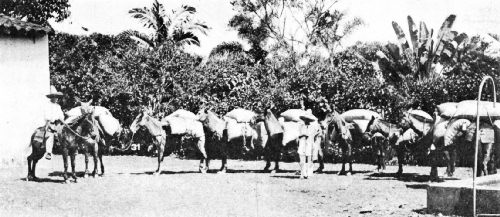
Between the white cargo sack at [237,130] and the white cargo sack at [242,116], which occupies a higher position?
the white cargo sack at [242,116]

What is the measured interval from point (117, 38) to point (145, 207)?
72.7 feet

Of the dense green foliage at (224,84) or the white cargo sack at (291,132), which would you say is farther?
the dense green foliage at (224,84)

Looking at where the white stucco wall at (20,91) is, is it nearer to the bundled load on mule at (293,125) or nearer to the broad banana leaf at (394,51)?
the bundled load on mule at (293,125)

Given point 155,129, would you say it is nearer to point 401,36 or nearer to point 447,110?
point 447,110

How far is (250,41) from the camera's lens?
34656 mm

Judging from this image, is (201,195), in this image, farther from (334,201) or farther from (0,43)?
(0,43)

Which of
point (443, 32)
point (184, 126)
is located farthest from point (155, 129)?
point (443, 32)

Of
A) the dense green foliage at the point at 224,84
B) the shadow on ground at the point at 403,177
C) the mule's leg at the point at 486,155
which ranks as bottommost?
the shadow on ground at the point at 403,177

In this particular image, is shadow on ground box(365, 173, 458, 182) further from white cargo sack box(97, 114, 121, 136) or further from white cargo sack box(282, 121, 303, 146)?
white cargo sack box(97, 114, 121, 136)

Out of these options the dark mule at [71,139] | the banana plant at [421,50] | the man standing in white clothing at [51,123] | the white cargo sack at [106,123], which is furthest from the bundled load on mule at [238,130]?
the banana plant at [421,50]

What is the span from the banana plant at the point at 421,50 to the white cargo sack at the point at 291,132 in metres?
9.35

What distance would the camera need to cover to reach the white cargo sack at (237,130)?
1636 cm

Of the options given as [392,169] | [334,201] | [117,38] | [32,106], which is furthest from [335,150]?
[117,38]

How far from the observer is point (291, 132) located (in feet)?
50.3
